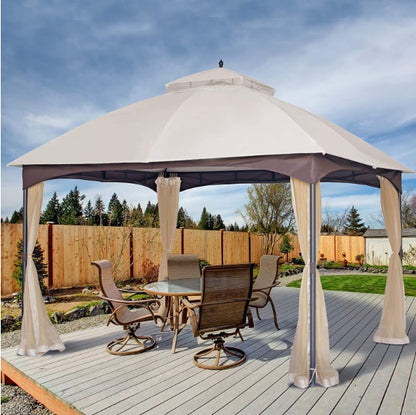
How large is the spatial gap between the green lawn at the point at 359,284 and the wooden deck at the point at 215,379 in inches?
215

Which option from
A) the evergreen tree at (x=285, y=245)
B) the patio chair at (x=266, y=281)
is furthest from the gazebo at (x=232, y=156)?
the evergreen tree at (x=285, y=245)

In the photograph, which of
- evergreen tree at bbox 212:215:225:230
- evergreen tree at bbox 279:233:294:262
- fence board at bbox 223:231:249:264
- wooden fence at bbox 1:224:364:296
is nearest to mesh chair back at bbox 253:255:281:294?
wooden fence at bbox 1:224:364:296

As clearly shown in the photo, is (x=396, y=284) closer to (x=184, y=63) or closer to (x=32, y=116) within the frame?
(x=184, y=63)

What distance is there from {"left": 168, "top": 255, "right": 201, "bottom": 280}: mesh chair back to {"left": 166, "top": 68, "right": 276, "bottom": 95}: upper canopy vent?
276 centimetres

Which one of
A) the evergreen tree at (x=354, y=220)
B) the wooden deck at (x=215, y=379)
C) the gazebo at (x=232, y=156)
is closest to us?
the wooden deck at (x=215, y=379)

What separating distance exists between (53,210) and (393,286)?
14.5 m

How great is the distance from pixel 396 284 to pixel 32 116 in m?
8.23

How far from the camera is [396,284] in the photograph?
206 inches

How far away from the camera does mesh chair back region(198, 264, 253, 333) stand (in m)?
3.96

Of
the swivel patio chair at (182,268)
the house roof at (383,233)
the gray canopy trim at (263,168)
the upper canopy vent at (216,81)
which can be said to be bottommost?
the swivel patio chair at (182,268)

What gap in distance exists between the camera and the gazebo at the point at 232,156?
148 inches

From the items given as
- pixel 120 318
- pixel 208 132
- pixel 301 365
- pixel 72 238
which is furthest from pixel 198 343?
pixel 72 238

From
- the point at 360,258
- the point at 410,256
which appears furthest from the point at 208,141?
the point at 360,258

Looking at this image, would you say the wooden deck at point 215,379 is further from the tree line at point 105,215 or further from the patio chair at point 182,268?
the tree line at point 105,215
